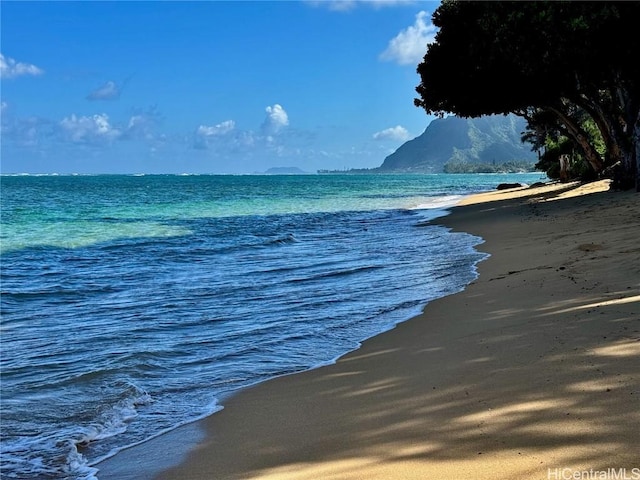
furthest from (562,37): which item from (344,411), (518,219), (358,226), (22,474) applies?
(22,474)

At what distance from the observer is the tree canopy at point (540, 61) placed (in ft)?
59.4

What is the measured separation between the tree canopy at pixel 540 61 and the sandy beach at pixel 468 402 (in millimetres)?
13072

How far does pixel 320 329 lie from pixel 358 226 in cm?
1856

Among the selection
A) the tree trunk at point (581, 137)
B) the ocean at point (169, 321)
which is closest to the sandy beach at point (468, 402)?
the ocean at point (169, 321)

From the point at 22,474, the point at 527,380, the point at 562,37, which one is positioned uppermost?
the point at 562,37

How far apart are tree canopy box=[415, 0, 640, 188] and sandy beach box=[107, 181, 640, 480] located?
1307 centimetres

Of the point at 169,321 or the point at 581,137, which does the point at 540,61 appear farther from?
the point at 169,321

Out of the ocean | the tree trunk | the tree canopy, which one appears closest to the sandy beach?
the ocean

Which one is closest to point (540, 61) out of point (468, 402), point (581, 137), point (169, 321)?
point (581, 137)

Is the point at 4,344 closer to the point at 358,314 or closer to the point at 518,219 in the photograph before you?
the point at 358,314

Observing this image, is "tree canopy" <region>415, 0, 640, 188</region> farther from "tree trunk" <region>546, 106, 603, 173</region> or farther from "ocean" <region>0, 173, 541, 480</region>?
"ocean" <region>0, 173, 541, 480</region>

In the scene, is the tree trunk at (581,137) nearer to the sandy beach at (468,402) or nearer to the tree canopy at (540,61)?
the tree canopy at (540,61)

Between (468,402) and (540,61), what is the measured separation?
1873 cm

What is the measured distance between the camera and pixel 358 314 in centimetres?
870
